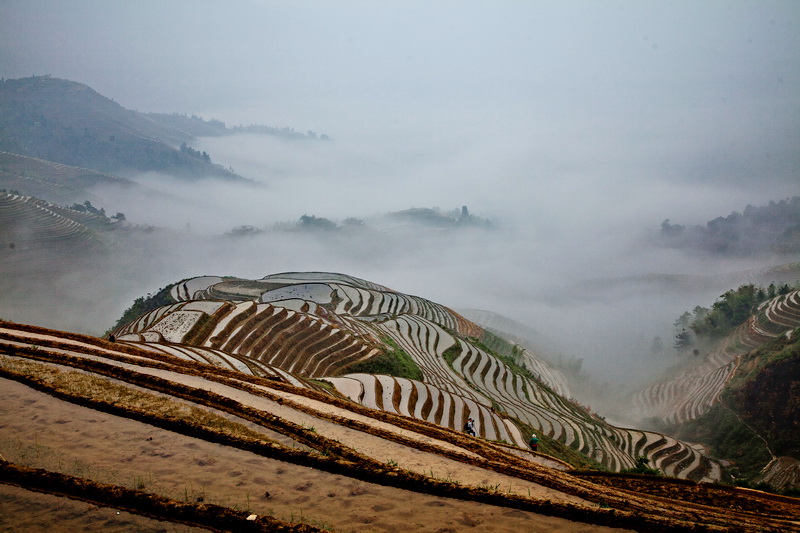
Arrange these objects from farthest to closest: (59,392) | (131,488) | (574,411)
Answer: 1. (574,411)
2. (59,392)
3. (131,488)

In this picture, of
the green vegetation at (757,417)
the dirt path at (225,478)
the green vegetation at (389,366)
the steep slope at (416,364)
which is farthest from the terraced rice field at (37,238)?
the green vegetation at (757,417)

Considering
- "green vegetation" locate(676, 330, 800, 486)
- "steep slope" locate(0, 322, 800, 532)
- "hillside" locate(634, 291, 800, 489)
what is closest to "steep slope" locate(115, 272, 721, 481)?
"green vegetation" locate(676, 330, 800, 486)

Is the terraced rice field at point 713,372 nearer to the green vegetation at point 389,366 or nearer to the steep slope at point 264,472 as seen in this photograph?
the green vegetation at point 389,366

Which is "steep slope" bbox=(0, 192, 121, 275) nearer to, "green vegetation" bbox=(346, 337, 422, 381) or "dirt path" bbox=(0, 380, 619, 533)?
"green vegetation" bbox=(346, 337, 422, 381)

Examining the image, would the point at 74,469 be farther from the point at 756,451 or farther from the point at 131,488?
the point at 756,451

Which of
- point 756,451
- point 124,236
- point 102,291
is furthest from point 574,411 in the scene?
point 124,236

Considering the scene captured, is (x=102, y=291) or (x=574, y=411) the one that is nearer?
(x=574, y=411)

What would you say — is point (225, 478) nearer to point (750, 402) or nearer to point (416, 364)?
point (416, 364)
